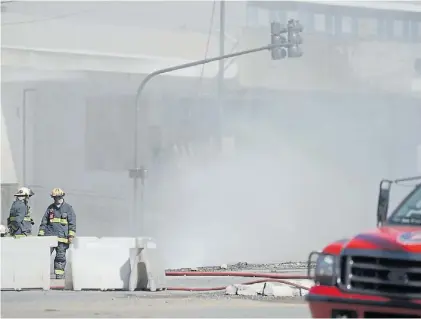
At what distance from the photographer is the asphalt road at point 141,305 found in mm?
11695

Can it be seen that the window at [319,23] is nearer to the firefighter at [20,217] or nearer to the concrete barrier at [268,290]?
the firefighter at [20,217]

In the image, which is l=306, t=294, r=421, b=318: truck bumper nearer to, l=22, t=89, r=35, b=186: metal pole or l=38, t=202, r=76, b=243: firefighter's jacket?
l=38, t=202, r=76, b=243: firefighter's jacket

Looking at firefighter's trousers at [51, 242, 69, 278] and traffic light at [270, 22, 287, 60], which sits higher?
traffic light at [270, 22, 287, 60]

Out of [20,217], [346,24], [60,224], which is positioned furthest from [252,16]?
[20,217]

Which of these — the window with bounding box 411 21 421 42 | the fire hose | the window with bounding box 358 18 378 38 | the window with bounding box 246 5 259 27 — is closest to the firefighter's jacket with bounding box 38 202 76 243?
the fire hose

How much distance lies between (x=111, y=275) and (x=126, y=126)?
92.8 feet

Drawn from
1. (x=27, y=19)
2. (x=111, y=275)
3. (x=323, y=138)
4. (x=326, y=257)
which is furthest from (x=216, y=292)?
(x=27, y=19)

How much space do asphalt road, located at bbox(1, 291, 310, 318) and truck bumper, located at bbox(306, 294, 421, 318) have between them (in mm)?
3217

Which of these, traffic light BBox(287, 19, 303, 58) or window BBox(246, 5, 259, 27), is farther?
window BBox(246, 5, 259, 27)

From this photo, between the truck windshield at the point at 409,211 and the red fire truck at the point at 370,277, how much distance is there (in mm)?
425

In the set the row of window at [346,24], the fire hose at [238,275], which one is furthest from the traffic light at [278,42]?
the row of window at [346,24]

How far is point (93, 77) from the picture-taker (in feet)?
133

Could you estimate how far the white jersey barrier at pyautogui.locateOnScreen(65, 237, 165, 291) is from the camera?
14.7m

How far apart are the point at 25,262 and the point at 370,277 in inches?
303
